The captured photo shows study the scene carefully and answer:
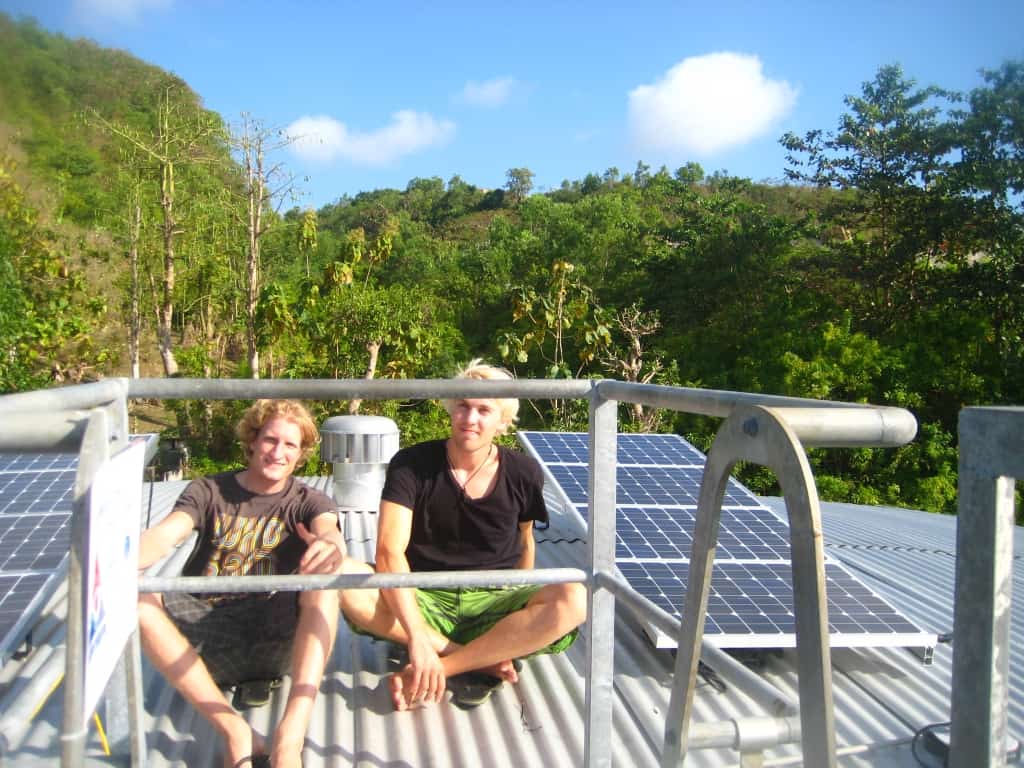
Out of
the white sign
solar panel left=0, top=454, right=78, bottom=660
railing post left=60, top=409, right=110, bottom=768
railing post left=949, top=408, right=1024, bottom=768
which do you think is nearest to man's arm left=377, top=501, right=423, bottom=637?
solar panel left=0, top=454, right=78, bottom=660

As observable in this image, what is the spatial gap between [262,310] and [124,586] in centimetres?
1715

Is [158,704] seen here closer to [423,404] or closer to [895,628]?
[895,628]

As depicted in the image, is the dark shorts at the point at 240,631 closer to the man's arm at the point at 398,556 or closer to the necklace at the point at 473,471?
the man's arm at the point at 398,556

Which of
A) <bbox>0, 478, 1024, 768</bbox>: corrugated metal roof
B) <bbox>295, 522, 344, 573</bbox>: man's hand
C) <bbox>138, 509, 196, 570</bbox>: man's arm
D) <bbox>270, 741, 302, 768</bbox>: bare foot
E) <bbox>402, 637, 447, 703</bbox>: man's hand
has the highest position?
<bbox>138, 509, 196, 570</bbox>: man's arm

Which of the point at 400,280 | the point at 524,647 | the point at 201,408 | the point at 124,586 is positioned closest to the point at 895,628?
the point at 524,647

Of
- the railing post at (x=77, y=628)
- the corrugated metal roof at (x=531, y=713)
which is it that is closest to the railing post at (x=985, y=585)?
the railing post at (x=77, y=628)

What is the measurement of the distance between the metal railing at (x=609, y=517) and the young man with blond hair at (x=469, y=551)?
0.63 metres

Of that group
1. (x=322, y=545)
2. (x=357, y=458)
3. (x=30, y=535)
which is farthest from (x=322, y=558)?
(x=357, y=458)

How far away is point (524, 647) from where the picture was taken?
9.07 feet

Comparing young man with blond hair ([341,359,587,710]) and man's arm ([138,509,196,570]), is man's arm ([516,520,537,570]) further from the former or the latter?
man's arm ([138,509,196,570])

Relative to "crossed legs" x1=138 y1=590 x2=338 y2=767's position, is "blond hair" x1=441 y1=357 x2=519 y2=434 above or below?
above

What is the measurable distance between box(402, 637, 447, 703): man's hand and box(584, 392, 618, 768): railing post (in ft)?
2.01

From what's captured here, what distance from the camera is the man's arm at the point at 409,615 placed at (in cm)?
262

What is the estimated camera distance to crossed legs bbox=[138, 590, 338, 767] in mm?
2309
